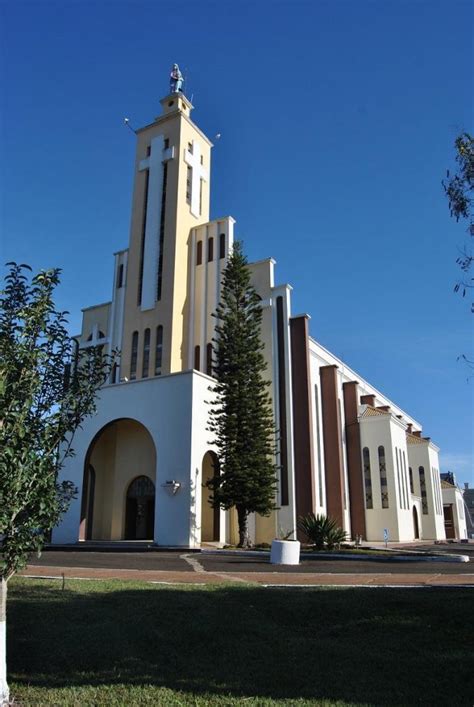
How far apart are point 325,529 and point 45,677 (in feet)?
54.0

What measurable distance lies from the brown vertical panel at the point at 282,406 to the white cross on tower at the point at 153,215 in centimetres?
671

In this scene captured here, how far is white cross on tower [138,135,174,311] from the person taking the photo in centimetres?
3122

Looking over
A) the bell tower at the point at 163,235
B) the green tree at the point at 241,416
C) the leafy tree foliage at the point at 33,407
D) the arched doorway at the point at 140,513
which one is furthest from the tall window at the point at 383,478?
the leafy tree foliage at the point at 33,407

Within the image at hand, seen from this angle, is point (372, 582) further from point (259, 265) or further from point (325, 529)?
point (259, 265)

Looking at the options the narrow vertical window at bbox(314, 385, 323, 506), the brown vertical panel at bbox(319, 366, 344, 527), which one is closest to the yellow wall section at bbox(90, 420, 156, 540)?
the narrow vertical window at bbox(314, 385, 323, 506)

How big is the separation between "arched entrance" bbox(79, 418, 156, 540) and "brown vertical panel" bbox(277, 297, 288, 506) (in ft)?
20.0

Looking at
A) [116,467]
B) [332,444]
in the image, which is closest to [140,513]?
[116,467]

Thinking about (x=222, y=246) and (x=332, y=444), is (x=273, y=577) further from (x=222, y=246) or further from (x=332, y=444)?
(x=222, y=246)

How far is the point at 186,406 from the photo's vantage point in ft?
81.4

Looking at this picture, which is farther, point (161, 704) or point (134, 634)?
point (134, 634)

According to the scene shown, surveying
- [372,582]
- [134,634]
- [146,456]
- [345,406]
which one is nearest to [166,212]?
[146,456]

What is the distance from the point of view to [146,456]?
28.5 m

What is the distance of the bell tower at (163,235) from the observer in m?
30.0

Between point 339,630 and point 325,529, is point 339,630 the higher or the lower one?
the lower one
